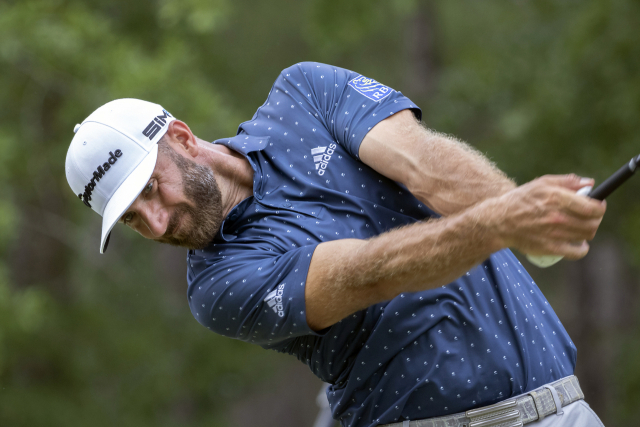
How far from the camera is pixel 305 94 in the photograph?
2.56 metres

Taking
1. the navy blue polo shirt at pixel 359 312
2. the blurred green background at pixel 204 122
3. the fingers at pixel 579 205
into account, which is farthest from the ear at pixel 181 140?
the blurred green background at pixel 204 122

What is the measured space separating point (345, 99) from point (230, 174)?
0.47 m

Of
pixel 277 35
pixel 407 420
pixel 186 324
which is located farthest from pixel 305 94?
pixel 277 35

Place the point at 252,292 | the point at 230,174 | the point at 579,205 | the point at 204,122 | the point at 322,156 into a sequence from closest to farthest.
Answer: the point at 579,205 → the point at 252,292 → the point at 322,156 → the point at 230,174 → the point at 204,122

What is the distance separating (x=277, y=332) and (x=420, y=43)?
960 centimetres

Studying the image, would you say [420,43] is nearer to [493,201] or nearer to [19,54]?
[19,54]

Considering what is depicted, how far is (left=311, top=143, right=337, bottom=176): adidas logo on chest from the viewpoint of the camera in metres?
2.44

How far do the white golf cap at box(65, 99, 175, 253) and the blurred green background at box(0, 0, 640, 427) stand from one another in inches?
142

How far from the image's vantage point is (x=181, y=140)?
8.41 feet

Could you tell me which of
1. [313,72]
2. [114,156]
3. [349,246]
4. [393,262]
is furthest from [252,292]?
[313,72]

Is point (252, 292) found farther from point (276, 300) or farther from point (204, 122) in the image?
point (204, 122)

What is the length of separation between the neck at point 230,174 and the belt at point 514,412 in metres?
0.96

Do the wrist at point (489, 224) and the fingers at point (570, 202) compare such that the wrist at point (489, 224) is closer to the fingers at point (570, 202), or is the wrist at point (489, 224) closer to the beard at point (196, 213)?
the fingers at point (570, 202)

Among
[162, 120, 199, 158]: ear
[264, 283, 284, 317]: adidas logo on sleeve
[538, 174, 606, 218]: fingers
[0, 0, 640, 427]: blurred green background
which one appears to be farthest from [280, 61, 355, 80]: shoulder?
[0, 0, 640, 427]: blurred green background
